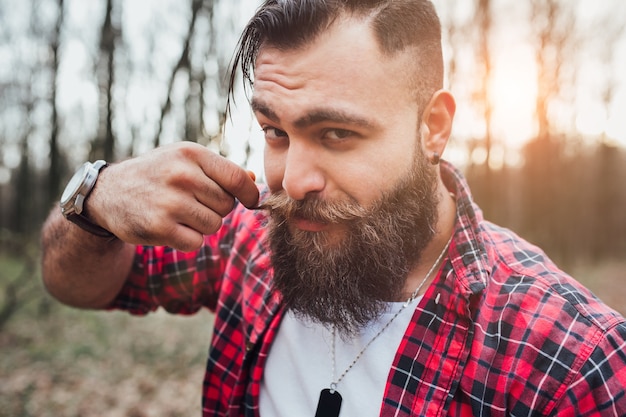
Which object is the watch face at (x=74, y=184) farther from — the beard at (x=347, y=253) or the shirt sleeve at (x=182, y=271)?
the beard at (x=347, y=253)

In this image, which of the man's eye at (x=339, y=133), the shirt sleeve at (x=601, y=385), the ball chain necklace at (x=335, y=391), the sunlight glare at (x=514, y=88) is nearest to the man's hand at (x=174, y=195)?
the man's eye at (x=339, y=133)

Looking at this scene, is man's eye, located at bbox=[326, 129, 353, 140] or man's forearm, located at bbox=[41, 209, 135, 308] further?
man's forearm, located at bbox=[41, 209, 135, 308]

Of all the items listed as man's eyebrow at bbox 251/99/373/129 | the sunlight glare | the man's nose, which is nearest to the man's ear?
man's eyebrow at bbox 251/99/373/129

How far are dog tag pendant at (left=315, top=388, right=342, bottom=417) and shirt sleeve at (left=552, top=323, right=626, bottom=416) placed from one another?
770 millimetres

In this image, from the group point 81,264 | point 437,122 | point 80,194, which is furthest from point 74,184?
point 437,122

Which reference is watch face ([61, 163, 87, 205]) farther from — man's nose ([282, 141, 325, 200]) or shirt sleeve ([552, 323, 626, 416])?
shirt sleeve ([552, 323, 626, 416])

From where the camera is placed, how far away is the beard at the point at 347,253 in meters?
1.69

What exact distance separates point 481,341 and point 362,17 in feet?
4.32

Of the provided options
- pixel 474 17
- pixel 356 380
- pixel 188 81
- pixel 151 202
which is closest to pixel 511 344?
pixel 356 380

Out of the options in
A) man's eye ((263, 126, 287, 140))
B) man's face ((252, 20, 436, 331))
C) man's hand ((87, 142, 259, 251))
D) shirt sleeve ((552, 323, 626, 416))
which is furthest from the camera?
man's eye ((263, 126, 287, 140))

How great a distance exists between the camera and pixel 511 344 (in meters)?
1.43

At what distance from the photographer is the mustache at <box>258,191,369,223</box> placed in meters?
1.65

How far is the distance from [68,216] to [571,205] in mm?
22816

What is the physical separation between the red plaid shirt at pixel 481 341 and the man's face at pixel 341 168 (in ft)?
0.79
